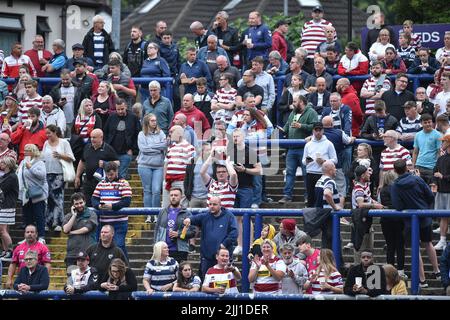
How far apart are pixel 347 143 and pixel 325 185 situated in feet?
7.64

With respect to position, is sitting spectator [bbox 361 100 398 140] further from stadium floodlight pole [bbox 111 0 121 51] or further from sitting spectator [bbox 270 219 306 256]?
stadium floodlight pole [bbox 111 0 121 51]

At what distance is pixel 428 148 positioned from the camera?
832 inches

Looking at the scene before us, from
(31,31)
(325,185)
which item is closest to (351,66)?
(325,185)

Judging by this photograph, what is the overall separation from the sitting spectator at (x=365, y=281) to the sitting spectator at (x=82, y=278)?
129 inches

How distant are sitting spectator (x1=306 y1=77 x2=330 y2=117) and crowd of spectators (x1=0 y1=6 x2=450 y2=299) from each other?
2cm

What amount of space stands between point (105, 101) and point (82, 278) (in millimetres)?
5326

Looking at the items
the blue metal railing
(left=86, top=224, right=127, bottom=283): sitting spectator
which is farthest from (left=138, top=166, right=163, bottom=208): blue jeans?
(left=86, top=224, right=127, bottom=283): sitting spectator

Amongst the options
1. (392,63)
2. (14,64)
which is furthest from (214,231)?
(14,64)

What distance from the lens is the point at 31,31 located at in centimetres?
3538

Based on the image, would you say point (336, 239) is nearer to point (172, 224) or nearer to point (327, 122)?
point (172, 224)

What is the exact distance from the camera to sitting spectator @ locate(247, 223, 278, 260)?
18828 mm

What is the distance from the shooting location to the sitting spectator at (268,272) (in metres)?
18.4

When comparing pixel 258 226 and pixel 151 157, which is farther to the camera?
pixel 151 157
